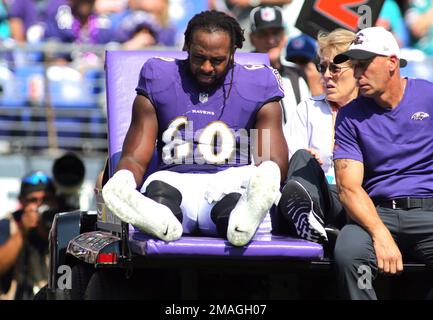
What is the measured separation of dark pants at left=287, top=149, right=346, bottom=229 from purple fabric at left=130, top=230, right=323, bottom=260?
0.46 m

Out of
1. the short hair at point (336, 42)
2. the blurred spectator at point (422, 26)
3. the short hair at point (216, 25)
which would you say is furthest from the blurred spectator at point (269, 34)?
the blurred spectator at point (422, 26)

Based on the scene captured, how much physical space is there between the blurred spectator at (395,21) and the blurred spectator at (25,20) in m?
3.81

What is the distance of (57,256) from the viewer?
5.63m

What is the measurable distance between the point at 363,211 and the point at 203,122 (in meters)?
1.06

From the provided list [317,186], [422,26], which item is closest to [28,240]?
[317,186]

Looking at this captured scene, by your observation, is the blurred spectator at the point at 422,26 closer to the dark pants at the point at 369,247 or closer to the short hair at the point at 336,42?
the short hair at the point at 336,42

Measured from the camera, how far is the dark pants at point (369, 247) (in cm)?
496

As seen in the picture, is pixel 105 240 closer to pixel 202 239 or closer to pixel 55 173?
pixel 202 239

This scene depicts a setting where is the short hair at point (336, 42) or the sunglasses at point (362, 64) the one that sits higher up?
the short hair at point (336, 42)

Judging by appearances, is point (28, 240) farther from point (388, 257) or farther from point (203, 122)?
point (388, 257)

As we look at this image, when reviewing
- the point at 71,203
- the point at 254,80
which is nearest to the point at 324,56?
the point at 254,80

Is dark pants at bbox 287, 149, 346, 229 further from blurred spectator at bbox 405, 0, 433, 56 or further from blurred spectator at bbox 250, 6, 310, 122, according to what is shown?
blurred spectator at bbox 405, 0, 433, 56

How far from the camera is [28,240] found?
26.9 feet

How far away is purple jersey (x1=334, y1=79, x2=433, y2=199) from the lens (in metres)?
5.34
